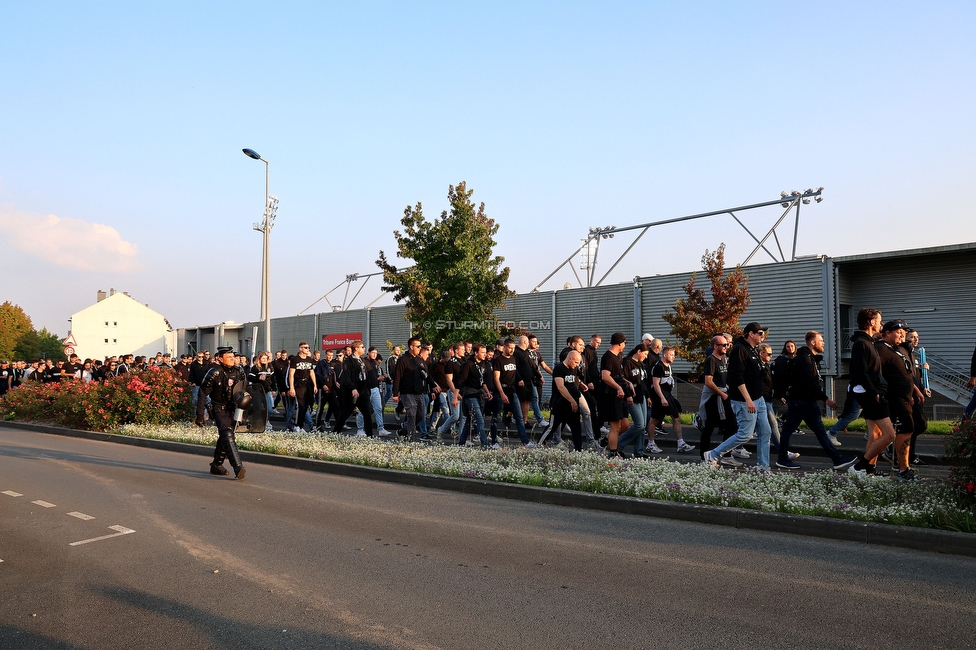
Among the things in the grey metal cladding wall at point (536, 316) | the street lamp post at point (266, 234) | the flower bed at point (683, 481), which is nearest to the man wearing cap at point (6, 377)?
the street lamp post at point (266, 234)

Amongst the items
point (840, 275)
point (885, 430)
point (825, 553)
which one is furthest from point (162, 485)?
point (840, 275)

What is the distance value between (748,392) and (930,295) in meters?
17.7

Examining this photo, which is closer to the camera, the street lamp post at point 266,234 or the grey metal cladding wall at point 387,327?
the street lamp post at point 266,234

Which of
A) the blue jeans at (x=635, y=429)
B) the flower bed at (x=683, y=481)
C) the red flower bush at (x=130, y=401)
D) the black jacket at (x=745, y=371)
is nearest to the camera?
the flower bed at (x=683, y=481)

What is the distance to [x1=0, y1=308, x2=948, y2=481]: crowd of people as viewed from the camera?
829 centimetres

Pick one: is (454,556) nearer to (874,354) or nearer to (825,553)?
(825,553)

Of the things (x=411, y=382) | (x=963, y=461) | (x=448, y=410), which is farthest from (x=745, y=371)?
(x=448, y=410)

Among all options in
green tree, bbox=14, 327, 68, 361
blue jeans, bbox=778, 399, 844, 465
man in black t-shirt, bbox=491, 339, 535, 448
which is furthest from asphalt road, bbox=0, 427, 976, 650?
green tree, bbox=14, 327, 68, 361

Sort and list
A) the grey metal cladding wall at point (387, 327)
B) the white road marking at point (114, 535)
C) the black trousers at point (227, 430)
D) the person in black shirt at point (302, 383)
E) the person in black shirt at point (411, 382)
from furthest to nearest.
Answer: the grey metal cladding wall at point (387, 327) → the person in black shirt at point (302, 383) → the person in black shirt at point (411, 382) → the black trousers at point (227, 430) → the white road marking at point (114, 535)

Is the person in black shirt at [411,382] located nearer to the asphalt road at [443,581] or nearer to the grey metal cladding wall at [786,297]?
the asphalt road at [443,581]

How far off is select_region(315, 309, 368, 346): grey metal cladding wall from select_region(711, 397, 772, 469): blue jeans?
3241 centimetres

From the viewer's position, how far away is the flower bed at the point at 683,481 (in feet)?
20.5

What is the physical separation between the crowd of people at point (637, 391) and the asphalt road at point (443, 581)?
9.11 feet

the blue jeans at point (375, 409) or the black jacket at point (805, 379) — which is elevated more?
the black jacket at point (805, 379)
